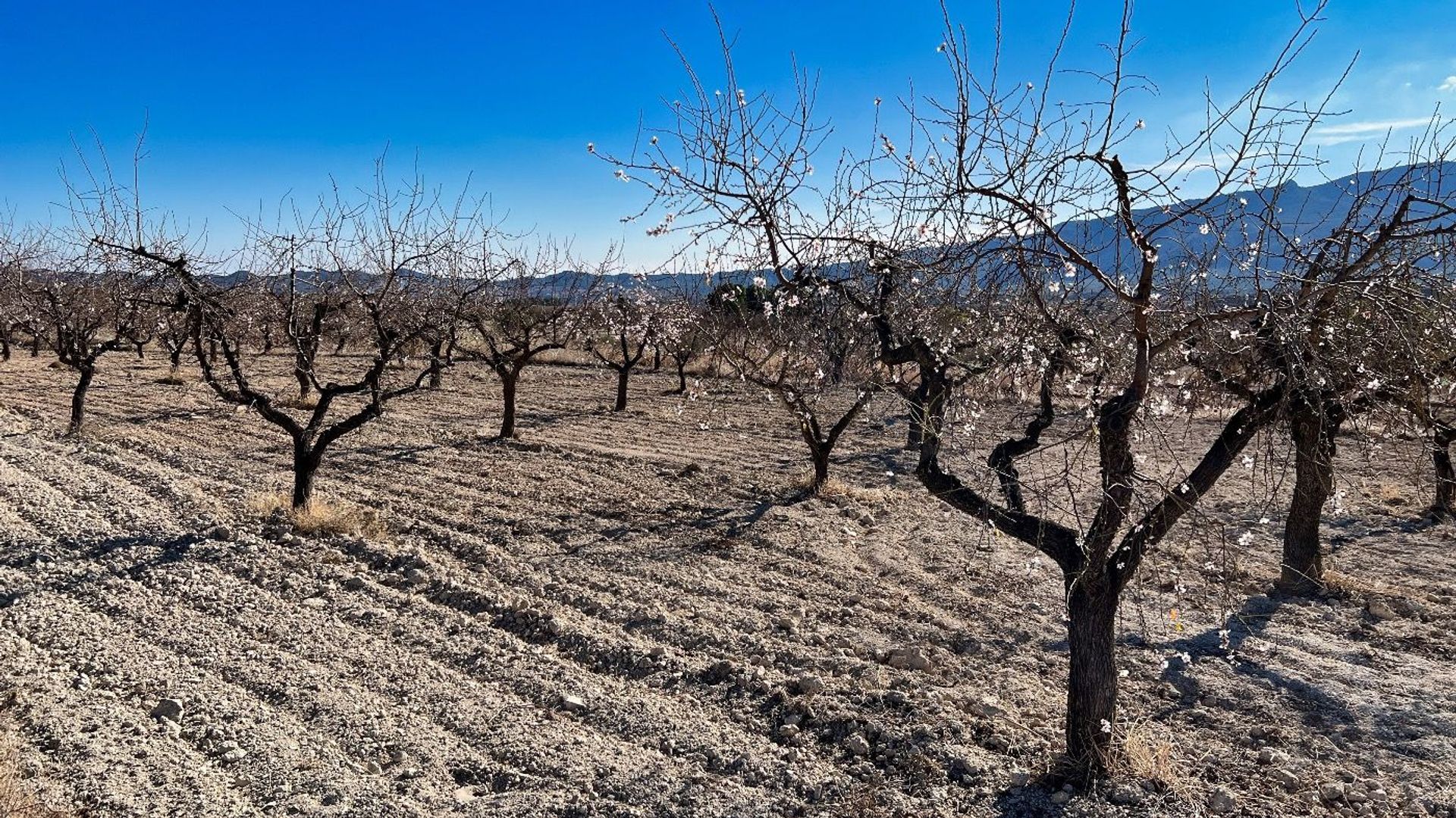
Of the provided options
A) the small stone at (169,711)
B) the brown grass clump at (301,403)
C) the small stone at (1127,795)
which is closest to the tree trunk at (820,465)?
the small stone at (1127,795)

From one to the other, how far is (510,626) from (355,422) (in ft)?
11.5

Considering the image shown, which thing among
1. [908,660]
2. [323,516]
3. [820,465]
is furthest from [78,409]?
[908,660]

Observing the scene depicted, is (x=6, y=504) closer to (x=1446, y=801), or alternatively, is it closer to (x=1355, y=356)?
(x=1355, y=356)

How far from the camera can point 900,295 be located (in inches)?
188

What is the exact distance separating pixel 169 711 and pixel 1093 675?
449 cm

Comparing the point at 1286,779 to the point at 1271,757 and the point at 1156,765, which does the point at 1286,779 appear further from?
the point at 1156,765

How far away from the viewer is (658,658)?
5.23 m

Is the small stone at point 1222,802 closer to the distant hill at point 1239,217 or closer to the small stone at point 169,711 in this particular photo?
the distant hill at point 1239,217

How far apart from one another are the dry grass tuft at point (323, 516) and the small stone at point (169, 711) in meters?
2.88

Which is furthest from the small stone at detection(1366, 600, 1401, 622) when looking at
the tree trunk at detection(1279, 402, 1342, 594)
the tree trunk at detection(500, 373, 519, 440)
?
the tree trunk at detection(500, 373, 519, 440)

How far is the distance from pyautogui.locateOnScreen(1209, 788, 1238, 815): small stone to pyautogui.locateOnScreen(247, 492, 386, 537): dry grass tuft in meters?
6.18

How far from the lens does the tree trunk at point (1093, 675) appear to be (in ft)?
12.7

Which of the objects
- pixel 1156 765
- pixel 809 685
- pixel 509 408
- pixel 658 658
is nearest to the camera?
pixel 1156 765

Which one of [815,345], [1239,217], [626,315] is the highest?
[626,315]
